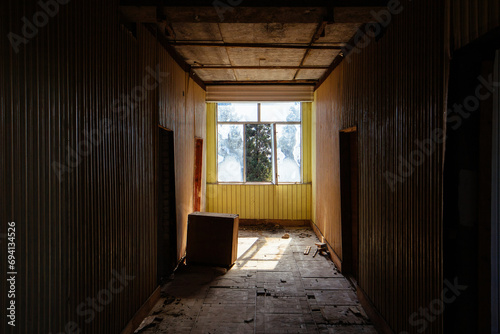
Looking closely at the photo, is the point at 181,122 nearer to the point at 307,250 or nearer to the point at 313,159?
the point at 307,250

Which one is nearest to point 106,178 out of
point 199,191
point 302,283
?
point 302,283

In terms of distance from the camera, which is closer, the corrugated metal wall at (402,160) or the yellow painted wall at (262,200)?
the corrugated metal wall at (402,160)

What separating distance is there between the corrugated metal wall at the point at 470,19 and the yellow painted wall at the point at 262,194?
252 inches

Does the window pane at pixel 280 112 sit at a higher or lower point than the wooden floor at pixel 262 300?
higher

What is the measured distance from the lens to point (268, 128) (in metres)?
8.40

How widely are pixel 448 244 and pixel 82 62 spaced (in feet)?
9.49

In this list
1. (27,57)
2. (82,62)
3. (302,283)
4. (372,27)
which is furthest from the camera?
(302,283)

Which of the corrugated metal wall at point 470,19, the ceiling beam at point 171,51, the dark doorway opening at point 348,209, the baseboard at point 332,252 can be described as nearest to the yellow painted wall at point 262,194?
the baseboard at point 332,252

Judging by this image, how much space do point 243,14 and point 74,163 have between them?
2178 millimetres

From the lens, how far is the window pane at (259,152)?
27.6 ft

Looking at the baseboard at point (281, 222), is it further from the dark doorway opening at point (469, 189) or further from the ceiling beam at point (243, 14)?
the dark doorway opening at point (469, 189)

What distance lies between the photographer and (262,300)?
4.13m

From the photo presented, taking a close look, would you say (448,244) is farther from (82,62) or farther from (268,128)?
(268,128)

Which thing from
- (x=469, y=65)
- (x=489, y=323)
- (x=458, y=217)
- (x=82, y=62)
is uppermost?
(x=82, y=62)
